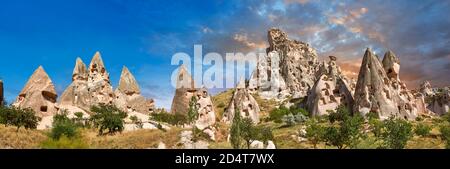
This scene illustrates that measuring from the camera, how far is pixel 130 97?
3204 inches

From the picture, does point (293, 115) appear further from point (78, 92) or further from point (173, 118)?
point (78, 92)

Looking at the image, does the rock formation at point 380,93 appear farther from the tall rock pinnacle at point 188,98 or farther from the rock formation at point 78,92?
the rock formation at point 78,92

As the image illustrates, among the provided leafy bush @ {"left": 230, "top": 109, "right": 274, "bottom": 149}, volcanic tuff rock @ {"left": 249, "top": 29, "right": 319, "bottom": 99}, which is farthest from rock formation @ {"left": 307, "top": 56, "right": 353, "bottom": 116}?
leafy bush @ {"left": 230, "top": 109, "right": 274, "bottom": 149}

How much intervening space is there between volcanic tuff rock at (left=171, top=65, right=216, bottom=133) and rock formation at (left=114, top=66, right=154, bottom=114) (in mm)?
10843

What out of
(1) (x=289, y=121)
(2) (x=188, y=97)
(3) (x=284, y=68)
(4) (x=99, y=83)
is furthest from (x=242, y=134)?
(3) (x=284, y=68)

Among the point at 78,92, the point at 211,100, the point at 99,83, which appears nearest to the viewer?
the point at 211,100

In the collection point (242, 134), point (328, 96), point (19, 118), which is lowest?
point (242, 134)

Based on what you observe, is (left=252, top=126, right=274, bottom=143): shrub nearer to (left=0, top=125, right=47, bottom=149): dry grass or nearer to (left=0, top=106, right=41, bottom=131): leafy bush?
(left=0, top=125, right=47, bottom=149): dry grass

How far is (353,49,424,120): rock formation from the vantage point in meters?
66.9

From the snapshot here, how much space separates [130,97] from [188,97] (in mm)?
16147
